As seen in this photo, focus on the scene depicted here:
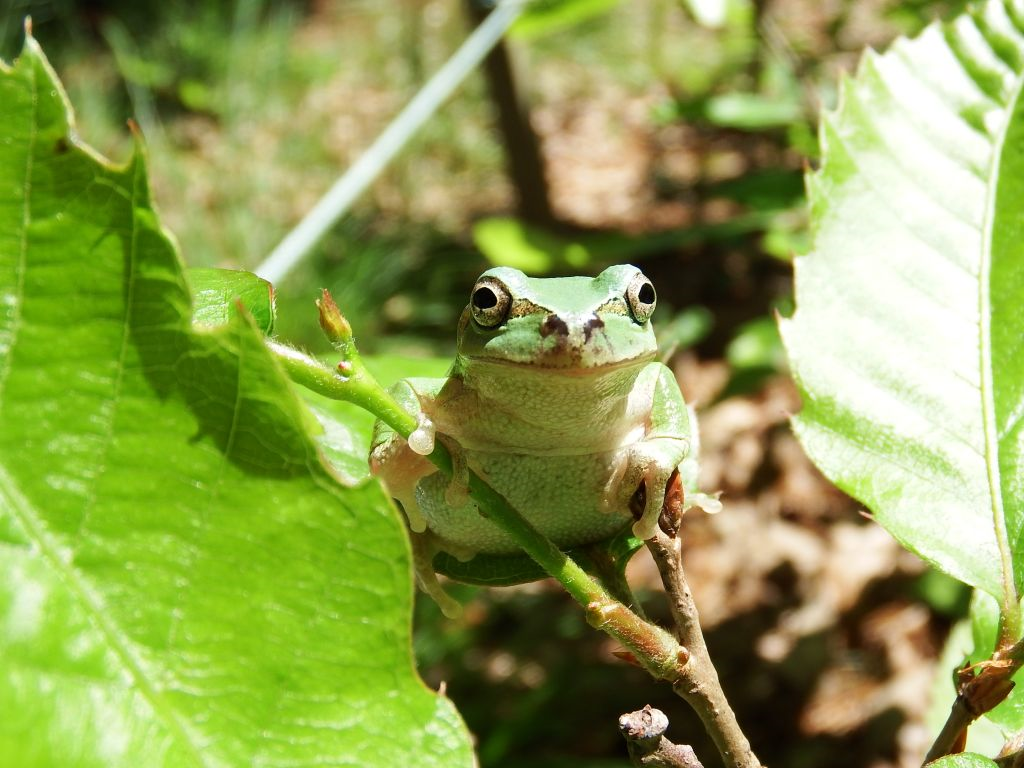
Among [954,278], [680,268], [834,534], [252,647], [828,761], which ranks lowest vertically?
[828,761]

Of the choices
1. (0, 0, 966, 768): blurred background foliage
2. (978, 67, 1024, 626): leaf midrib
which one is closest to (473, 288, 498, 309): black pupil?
(978, 67, 1024, 626): leaf midrib

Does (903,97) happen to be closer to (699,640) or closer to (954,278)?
(954,278)

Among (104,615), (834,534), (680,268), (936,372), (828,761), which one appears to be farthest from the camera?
(680,268)

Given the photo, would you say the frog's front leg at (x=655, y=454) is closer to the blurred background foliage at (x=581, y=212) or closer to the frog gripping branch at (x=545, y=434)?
the frog gripping branch at (x=545, y=434)

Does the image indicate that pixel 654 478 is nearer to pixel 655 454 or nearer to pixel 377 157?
pixel 655 454

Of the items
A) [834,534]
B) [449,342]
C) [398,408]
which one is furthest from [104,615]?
[449,342]

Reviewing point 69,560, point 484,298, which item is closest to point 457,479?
point 484,298
